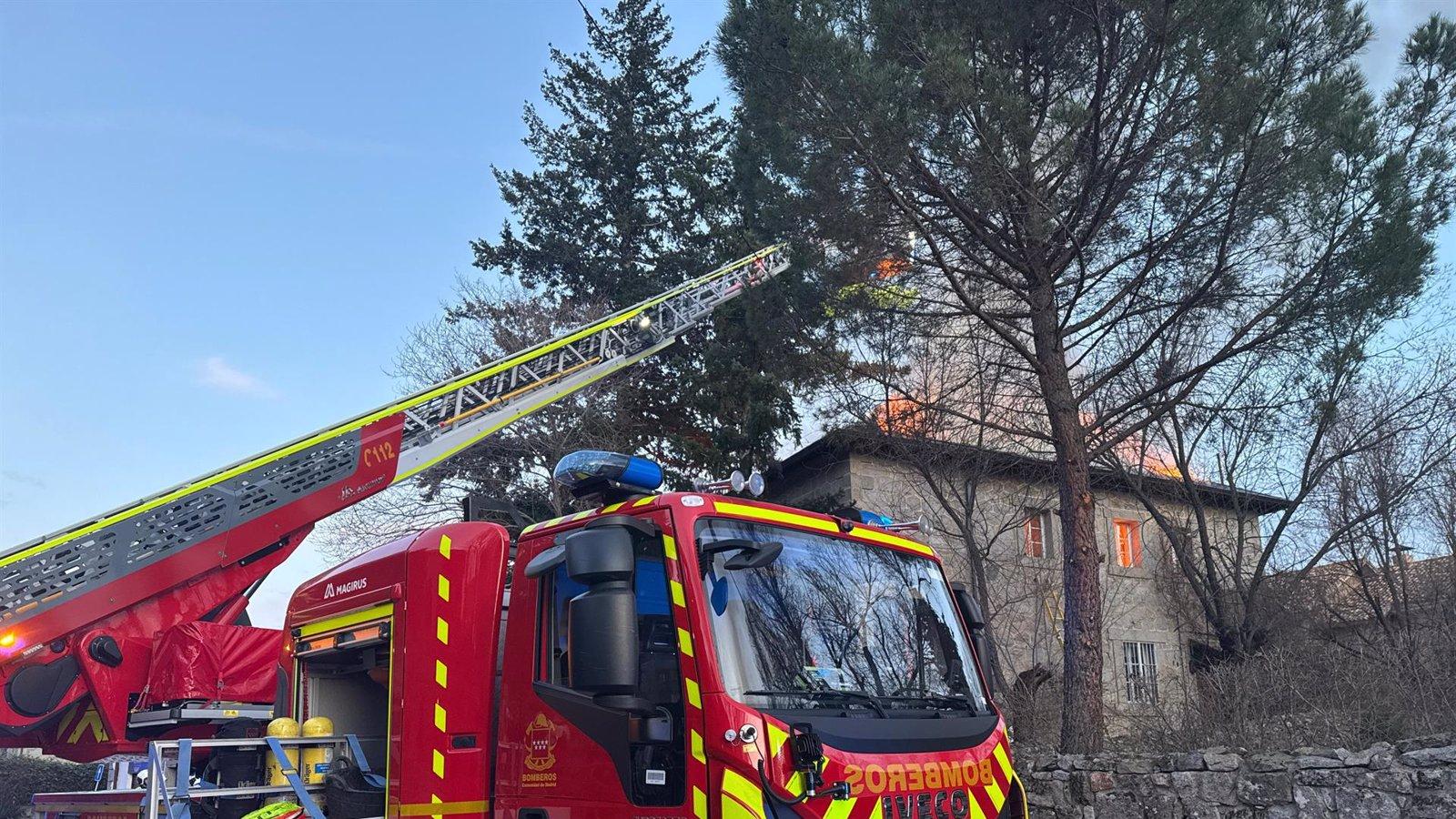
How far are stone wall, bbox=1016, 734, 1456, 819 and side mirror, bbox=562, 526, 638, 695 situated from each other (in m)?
4.84

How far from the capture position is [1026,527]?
22.9m

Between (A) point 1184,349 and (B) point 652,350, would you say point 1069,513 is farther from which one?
(B) point 652,350

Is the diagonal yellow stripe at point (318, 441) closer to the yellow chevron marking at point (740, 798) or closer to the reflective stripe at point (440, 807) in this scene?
the reflective stripe at point (440, 807)

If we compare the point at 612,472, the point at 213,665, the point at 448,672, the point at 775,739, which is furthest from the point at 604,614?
the point at 213,665

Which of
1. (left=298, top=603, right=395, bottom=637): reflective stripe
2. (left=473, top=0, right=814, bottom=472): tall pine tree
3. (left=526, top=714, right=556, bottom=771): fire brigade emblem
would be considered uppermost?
(left=473, top=0, right=814, bottom=472): tall pine tree

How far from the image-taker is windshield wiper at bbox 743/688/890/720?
4.05 meters

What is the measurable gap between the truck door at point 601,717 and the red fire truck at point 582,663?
1cm

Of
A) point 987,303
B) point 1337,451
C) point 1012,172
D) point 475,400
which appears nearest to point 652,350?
point 475,400

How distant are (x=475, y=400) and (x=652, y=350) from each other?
4395 millimetres

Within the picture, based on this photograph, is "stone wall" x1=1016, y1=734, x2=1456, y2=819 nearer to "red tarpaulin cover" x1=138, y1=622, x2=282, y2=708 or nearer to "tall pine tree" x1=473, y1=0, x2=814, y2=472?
"red tarpaulin cover" x1=138, y1=622, x2=282, y2=708

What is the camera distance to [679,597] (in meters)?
4.20

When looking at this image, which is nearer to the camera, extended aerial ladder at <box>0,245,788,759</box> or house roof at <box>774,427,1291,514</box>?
extended aerial ladder at <box>0,245,788,759</box>

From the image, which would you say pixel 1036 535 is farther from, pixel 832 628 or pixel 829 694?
pixel 829 694

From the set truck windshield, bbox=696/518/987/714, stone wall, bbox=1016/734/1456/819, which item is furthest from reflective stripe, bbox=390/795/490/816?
stone wall, bbox=1016/734/1456/819
